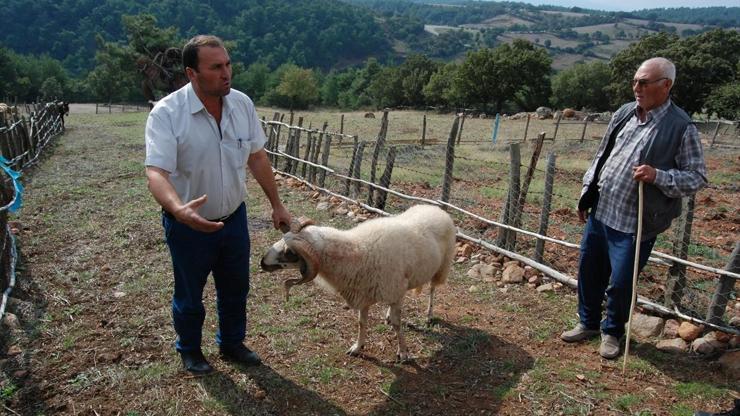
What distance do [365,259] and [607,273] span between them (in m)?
2.06

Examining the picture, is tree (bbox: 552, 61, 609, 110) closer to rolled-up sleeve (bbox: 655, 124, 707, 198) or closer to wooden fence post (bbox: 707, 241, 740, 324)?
wooden fence post (bbox: 707, 241, 740, 324)

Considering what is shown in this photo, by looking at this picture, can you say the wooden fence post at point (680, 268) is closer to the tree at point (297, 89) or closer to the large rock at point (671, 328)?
the large rock at point (671, 328)

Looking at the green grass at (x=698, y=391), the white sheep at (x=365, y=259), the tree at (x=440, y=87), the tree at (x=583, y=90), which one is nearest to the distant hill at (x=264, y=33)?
the tree at (x=440, y=87)

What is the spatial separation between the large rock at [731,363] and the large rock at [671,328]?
18.2 inches

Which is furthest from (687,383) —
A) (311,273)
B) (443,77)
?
(443,77)

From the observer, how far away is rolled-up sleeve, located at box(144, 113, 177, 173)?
2.83m

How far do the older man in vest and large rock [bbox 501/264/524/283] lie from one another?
135 cm

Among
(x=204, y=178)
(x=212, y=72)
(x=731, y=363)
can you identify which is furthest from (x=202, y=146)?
(x=731, y=363)

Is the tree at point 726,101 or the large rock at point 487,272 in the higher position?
the tree at point 726,101

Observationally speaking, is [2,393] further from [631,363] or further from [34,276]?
[631,363]

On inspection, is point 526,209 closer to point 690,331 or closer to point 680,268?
point 680,268

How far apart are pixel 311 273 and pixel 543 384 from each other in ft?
6.36

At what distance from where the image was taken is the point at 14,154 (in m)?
11.6

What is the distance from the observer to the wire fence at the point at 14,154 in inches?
188
